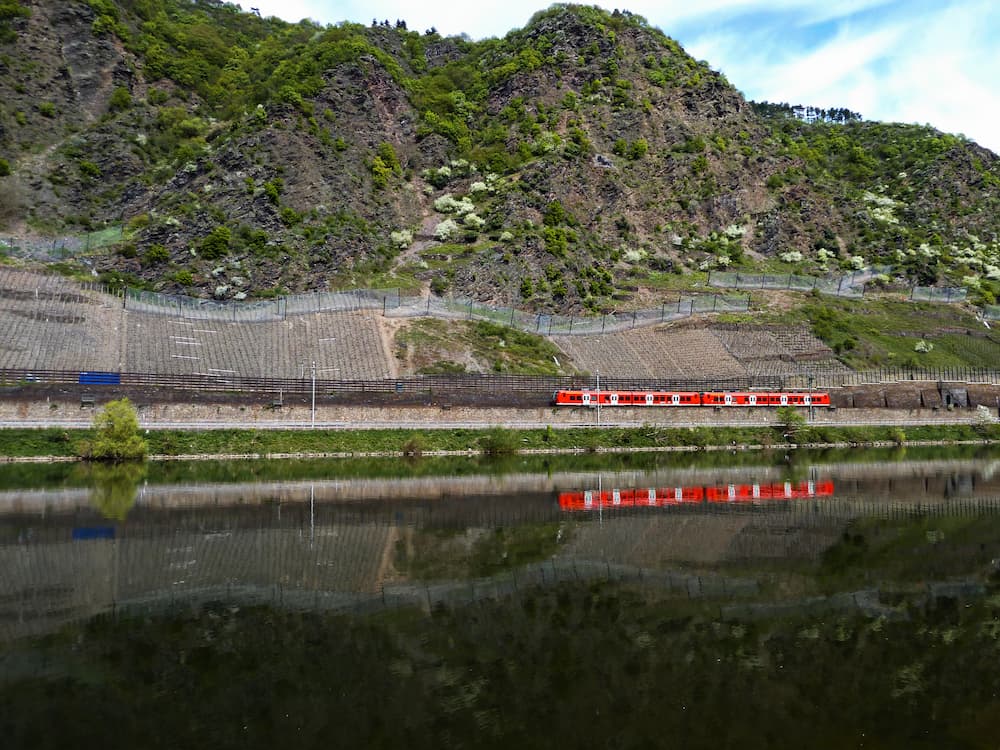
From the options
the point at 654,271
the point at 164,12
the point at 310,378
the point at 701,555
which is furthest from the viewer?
the point at 164,12

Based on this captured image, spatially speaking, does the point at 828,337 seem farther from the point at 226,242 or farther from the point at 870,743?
the point at 870,743

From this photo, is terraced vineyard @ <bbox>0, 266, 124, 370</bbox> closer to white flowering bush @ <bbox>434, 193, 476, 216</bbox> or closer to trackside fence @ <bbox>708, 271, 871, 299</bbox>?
white flowering bush @ <bbox>434, 193, 476, 216</bbox>

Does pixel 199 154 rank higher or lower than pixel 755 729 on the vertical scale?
higher

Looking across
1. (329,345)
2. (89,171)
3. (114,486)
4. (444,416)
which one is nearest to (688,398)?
(444,416)

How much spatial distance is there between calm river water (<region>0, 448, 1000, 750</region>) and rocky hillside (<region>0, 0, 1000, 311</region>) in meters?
55.8

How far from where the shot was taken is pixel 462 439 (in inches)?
2405

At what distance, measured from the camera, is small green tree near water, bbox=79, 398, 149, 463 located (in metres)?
48.4

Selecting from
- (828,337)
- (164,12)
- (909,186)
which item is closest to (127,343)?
(828,337)

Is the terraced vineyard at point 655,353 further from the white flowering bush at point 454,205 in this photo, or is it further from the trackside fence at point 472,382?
the white flowering bush at point 454,205

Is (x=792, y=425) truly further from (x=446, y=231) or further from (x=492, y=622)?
(x=492, y=622)

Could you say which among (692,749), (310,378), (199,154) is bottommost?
(692,749)

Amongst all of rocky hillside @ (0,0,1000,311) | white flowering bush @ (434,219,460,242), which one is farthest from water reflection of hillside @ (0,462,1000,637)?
white flowering bush @ (434,219,460,242)

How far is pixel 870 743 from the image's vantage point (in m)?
12.5

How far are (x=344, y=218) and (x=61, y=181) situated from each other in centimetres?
3477
